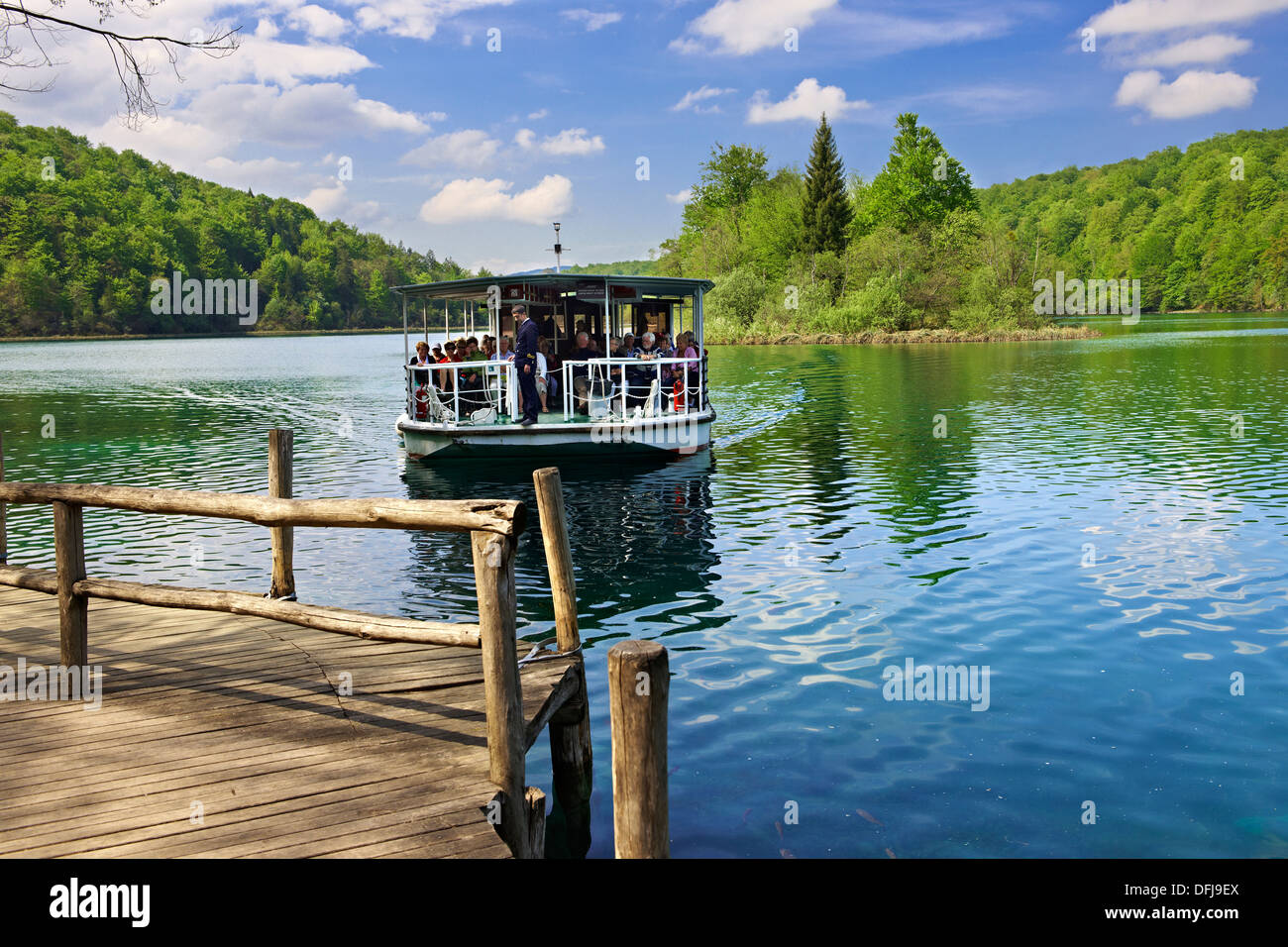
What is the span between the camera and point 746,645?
938 cm

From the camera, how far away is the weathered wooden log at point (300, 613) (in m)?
5.02

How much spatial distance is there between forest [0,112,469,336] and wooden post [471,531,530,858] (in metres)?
119

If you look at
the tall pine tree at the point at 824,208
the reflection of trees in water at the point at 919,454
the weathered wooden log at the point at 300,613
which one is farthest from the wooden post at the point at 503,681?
the tall pine tree at the point at 824,208

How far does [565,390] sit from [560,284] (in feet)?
7.38

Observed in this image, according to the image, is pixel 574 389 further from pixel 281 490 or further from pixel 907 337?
pixel 907 337

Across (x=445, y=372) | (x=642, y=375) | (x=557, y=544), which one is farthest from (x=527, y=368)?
(x=557, y=544)

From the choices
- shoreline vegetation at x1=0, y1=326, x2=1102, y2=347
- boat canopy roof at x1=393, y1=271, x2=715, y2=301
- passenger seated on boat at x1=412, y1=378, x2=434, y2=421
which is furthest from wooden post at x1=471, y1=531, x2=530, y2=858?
shoreline vegetation at x1=0, y1=326, x2=1102, y2=347

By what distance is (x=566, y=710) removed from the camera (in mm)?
6391

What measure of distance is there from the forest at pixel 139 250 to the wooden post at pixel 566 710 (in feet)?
384

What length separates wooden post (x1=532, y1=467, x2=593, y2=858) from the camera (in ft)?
20.8

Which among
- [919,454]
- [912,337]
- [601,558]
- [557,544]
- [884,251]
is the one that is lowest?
[601,558]

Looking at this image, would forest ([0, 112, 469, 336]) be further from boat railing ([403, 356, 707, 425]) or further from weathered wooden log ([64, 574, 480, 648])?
weathered wooden log ([64, 574, 480, 648])

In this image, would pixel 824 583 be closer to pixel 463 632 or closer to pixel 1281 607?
pixel 1281 607

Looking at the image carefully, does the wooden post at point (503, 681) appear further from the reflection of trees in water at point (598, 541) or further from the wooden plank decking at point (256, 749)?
the reflection of trees in water at point (598, 541)
